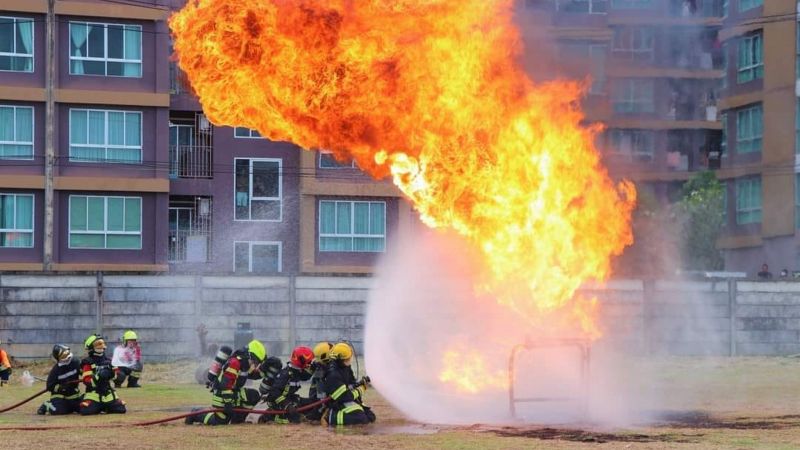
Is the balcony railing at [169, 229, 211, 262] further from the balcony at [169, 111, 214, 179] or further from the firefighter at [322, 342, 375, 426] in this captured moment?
the firefighter at [322, 342, 375, 426]

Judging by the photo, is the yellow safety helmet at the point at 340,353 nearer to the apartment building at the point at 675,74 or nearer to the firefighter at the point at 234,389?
the firefighter at the point at 234,389

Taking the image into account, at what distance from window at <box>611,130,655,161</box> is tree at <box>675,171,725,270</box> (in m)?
24.5

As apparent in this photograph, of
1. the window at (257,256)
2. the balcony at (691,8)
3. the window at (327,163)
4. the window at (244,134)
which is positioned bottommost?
the window at (257,256)

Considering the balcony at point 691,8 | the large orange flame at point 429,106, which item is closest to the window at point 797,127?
the balcony at point 691,8

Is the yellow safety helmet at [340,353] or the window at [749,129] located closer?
the yellow safety helmet at [340,353]

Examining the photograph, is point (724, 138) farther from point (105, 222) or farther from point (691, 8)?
point (105, 222)

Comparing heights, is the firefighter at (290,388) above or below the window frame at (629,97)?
below

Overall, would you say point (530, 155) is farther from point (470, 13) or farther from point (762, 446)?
point (762, 446)

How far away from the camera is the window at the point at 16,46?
53031 mm

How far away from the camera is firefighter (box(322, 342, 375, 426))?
24.6 meters

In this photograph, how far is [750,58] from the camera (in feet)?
121

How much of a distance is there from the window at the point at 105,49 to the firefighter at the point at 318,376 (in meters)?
32.1

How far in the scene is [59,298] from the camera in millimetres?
44250

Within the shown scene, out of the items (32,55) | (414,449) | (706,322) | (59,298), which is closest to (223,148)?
(32,55)
